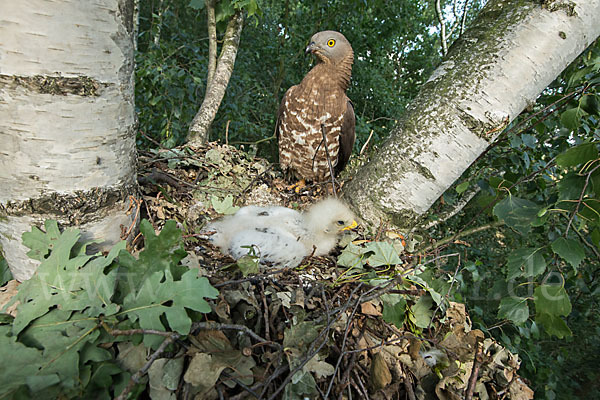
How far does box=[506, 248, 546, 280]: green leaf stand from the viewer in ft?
3.05

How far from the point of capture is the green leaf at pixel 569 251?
844mm

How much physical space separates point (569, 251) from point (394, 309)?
474 millimetres

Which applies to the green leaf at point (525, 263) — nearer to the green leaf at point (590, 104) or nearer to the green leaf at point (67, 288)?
the green leaf at point (590, 104)

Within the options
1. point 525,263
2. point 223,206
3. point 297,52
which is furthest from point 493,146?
point 297,52

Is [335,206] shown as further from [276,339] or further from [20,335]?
[20,335]

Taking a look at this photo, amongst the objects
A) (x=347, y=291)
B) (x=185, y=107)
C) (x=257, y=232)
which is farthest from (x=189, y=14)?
(x=347, y=291)

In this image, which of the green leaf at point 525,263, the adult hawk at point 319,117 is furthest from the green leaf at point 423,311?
the adult hawk at point 319,117

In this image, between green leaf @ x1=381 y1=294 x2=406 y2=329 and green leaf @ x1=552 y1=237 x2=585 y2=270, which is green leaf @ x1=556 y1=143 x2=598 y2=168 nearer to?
green leaf @ x1=552 y1=237 x2=585 y2=270

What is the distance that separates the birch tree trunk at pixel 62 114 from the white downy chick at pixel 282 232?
49 centimetres

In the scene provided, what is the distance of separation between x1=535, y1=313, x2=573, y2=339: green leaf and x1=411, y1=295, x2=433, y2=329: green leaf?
0.27m

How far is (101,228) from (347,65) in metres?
2.45

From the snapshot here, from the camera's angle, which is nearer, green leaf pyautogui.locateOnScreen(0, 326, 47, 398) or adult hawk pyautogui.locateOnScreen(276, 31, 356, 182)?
green leaf pyautogui.locateOnScreen(0, 326, 47, 398)

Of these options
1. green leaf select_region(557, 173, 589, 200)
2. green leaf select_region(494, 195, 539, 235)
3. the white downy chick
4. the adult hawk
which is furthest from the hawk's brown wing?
green leaf select_region(557, 173, 589, 200)

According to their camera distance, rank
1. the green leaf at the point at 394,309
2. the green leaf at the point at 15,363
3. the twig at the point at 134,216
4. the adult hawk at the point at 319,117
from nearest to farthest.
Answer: the green leaf at the point at 15,363
the green leaf at the point at 394,309
the twig at the point at 134,216
the adult hawk at the point at 319,117
